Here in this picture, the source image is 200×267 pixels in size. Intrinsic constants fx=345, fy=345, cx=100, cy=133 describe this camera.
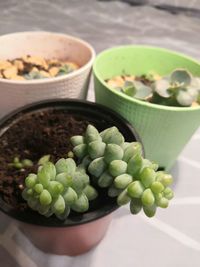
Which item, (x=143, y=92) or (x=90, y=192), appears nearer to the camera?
(x=90, y=192)

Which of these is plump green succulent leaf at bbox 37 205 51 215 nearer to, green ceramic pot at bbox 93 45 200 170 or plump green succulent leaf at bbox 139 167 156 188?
plump green succulent leaf at bbox 139 167 156 188

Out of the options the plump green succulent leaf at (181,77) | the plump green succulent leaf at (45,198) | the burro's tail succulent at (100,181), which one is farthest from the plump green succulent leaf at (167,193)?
the plump green succulent leaf at (181,77)

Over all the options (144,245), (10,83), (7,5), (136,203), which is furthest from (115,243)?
(7,5)

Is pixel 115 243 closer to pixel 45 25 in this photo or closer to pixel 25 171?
pixel 25 171

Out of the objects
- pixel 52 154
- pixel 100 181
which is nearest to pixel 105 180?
pixel 100 181

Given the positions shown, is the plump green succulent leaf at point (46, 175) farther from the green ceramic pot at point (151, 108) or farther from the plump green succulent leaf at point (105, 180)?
the green ceramic pot at point (151, 108)

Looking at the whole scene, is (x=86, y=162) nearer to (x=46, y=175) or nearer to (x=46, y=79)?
(x=46, y=175)
